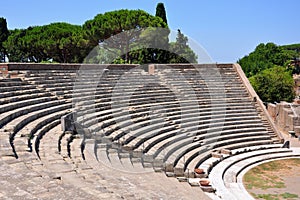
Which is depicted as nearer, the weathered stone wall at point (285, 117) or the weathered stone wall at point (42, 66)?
the weathered stone wall at point (42, 66)

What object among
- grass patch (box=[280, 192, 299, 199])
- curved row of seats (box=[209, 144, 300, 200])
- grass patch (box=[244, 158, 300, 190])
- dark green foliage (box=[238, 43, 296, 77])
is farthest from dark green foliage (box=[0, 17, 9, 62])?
grass patch (box=[280, 192, 299, 199])

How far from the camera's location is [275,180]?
11.0 m

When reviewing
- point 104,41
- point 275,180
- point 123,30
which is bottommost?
point 275,180

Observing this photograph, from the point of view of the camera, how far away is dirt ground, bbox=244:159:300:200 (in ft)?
31.7

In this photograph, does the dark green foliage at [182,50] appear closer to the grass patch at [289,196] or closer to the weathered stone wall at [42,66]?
the weathered stone wall at [42,66]

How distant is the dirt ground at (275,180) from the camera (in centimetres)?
966

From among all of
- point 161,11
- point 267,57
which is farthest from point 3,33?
point 267,57

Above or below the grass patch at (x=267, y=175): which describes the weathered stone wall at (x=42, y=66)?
above

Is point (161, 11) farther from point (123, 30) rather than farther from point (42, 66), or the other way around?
point (42, 66)

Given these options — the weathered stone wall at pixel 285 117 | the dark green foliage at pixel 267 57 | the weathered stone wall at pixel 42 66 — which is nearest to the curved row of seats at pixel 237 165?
the weathered stone wall at pixel 285 117

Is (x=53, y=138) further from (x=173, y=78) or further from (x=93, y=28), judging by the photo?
(x=93, y=28)

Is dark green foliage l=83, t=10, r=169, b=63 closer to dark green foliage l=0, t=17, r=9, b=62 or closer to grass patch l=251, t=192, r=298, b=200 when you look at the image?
dark green foliage l=0, t=17, r=9, b=62

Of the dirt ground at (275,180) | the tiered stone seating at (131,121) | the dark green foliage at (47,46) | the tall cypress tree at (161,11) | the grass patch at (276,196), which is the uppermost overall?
the tall cypress tree at (161,11)

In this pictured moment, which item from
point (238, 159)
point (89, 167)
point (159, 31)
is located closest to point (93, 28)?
point (159, 31)
